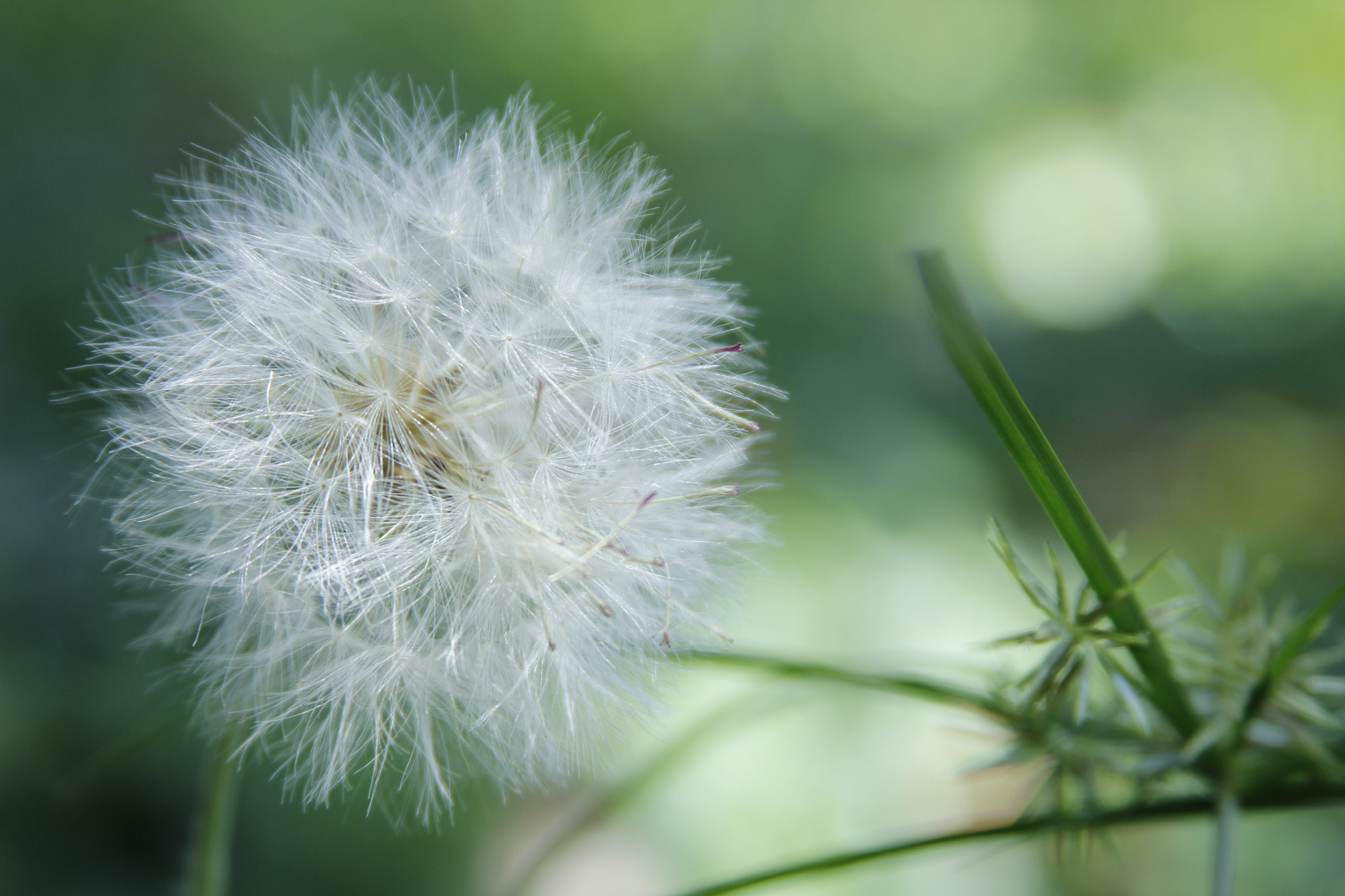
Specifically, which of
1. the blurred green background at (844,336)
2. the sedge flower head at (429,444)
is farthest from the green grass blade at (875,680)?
the blurred green background at (844,336)

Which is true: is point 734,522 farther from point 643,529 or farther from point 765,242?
point 765,242

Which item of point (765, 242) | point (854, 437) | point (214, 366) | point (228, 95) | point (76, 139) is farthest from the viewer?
point (765, 242)

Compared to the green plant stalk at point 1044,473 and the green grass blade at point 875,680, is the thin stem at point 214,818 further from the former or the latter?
the green plant stalk at point 1044,473

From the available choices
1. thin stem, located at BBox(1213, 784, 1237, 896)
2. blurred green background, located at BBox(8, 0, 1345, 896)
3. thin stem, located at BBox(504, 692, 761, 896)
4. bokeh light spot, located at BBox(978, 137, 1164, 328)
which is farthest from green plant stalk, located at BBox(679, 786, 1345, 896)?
bokeh light spot, located at BBox(978, 137, 1164, 328)

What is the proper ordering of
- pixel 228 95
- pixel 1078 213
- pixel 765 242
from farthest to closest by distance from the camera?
pixel 1078 213
pixel 765 242
pixel 228 95

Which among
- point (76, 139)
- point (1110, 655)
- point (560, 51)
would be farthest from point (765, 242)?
point (1110, 655)

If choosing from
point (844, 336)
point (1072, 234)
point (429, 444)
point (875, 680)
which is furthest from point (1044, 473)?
point (1072, 234)

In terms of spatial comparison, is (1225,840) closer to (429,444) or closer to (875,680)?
(875,680)
